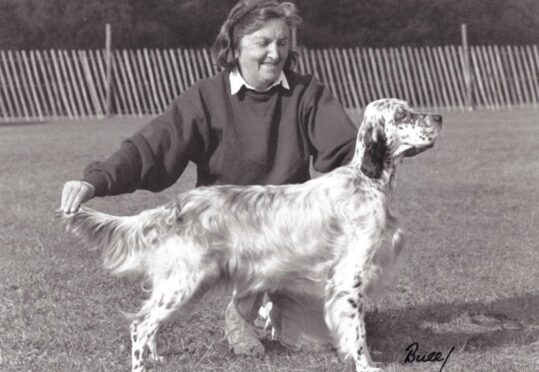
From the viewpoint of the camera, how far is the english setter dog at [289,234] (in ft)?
14.1

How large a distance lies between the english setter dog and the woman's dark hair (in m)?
0.92

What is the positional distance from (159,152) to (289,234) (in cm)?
98

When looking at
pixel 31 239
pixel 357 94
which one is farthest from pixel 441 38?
pixel 31 239

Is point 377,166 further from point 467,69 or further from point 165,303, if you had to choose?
point 467,69

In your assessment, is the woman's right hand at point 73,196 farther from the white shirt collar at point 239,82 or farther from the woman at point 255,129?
the white shirt collar at point 239,82

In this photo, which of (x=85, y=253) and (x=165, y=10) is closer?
(x=85, y=253)

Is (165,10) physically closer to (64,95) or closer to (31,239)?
(64,95)

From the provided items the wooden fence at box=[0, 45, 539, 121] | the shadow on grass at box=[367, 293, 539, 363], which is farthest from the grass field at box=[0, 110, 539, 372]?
the wooden fence at box=[0, 45, 539, 121]

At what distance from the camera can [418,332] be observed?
5.19m

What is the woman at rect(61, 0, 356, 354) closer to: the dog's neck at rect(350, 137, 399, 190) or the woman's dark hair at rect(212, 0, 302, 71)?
the woman's dark hair at rect(212, 0, 302, 71)

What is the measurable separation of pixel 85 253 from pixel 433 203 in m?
4.07

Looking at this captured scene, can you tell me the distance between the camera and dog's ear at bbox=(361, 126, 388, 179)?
14.4ft

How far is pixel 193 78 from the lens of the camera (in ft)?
82.5

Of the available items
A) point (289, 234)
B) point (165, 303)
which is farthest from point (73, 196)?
point (289, 234)
